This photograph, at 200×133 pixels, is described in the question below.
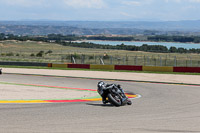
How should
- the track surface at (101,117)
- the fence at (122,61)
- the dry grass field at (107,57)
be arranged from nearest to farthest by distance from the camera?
the track surface at (101,117)
the fence at (122,61)
the dry grass field at (107,57)

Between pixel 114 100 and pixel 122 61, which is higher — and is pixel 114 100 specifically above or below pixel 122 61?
above

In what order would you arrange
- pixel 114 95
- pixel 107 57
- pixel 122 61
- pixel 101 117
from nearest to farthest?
pixel 101 117, pixel 114 95, pixel 107 57, pixel 122 61

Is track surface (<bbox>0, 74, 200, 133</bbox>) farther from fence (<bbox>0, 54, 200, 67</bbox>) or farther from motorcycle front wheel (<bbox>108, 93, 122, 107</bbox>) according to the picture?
fence (<bbox>0, 54, 200, 67</bbox>)

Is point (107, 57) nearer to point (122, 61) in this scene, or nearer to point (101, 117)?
point (122, 61)

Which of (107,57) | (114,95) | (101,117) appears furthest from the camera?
(107,57)

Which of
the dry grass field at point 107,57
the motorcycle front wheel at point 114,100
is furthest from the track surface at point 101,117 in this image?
the dry grass field at point 107,57

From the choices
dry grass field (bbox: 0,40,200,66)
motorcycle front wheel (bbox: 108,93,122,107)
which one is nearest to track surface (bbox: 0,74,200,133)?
motorcycle front wheel (bbox: 108,93,122,107)

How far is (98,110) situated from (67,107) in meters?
1.19

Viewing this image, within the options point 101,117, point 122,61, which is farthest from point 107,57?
point 101,117

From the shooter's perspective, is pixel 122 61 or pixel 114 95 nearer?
pixel 114 95

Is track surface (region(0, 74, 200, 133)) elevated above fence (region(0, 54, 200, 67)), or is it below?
above

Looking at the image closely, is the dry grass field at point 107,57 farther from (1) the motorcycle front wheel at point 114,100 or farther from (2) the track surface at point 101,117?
(2) the track surface at point 101,117

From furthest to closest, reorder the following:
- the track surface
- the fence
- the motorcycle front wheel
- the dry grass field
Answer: the dry grass field < the fence < the motorcycle front wheel < the track surface

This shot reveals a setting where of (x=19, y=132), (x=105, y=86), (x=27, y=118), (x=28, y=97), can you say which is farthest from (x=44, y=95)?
(x=19, y=132)
